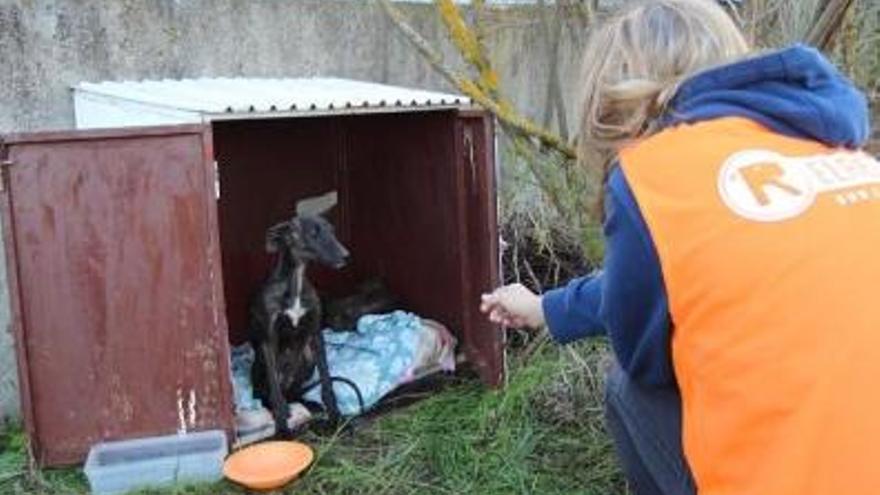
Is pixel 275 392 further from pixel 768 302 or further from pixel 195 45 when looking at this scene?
pixel 768 302

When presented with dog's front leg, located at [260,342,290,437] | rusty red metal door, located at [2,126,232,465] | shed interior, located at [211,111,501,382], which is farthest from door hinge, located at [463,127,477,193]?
rusty red metal door, located at [2,126,232,465]

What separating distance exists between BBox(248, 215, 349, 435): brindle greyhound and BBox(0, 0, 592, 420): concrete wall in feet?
3.72

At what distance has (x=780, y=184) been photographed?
165 centimetres

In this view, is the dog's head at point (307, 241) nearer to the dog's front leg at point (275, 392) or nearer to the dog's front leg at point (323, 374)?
the dog's front leg at point (323, 374)

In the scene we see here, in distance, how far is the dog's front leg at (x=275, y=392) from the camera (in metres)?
4.48

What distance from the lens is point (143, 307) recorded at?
3.94m

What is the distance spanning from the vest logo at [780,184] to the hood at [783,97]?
0.07m

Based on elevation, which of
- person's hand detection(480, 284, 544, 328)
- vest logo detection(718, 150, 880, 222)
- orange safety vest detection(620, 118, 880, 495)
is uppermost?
vest logo detection(718, 150, 880, 222)

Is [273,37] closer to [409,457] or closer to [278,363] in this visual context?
[278,363]

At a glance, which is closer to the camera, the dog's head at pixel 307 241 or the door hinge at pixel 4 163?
the door hinge at pixel 4 163

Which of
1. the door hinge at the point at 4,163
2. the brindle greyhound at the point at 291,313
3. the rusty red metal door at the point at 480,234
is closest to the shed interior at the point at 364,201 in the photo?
the rusty red metal door at the point at 480,234

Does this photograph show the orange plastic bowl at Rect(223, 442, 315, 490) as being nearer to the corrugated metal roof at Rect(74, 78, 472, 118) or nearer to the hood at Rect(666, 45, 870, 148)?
the corrugated metal roof at Rect(74, 78, 472, 118)

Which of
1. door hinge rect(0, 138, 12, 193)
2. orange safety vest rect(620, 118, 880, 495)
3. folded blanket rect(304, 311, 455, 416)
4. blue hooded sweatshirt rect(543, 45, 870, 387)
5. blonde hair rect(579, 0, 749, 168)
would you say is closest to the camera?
orange safety vest rect(620, 118, 880, 495)

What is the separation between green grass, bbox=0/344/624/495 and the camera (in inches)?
156
